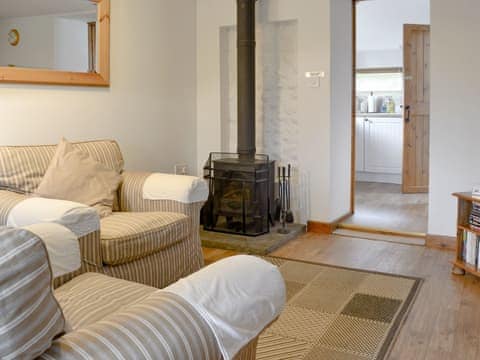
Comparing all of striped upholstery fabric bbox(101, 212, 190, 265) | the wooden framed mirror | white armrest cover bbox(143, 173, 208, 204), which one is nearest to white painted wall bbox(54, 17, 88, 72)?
the wooden framed mirror

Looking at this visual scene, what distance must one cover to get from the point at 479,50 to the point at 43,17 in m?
2.99

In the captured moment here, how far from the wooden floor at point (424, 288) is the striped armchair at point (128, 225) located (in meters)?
0.71

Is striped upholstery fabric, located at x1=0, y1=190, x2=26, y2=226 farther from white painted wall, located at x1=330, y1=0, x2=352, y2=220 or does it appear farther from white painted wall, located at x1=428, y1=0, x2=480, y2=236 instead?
white painted wall, located at x1=428, y1=0, x2=480, y2=236

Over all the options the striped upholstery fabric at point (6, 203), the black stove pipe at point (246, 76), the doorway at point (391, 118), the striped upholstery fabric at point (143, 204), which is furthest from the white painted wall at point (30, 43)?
the doorway at point (391, 118)

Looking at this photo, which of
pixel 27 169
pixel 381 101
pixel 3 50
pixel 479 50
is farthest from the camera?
pixel 381 101

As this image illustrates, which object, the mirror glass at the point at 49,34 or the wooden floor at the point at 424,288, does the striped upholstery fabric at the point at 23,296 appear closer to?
the wooden floor at the point at 424,288

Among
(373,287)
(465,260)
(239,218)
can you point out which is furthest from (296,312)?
(239,218)

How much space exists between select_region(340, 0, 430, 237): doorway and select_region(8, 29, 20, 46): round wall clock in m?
3.01

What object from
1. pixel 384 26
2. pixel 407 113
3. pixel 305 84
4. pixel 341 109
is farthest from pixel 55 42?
pixel 384 26

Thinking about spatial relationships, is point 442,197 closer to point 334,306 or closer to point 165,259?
point 334,306

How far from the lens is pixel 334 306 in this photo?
2771 millimetres

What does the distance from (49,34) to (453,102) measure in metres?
2.85

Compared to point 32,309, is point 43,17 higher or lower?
higher

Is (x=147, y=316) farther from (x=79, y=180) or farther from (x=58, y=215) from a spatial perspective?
(x=79, y=180)
